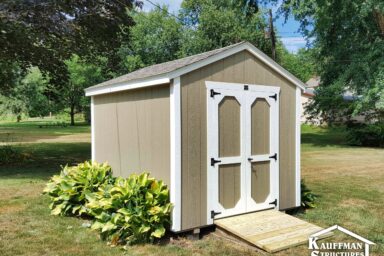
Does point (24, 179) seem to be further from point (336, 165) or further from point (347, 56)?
point (347, 56)

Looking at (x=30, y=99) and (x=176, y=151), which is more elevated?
(x=30, y=99)

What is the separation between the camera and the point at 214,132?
582 cm

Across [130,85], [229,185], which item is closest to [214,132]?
[229,185]

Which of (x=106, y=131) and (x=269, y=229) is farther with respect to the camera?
(x=106, y=131)

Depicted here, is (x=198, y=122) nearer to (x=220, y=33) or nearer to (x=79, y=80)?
(x=220, y=33)

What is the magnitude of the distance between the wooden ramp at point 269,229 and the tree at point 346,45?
12700 millimetres

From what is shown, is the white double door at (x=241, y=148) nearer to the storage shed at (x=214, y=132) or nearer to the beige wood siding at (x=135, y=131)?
the storage shed at (x=214, y=132)

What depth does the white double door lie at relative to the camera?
5812mm

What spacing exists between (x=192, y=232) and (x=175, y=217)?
42cm

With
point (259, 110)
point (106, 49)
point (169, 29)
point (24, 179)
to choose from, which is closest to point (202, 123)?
point (259, 110)

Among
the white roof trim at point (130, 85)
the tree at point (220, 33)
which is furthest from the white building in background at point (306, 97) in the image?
the white roof trim at point (130, 85)

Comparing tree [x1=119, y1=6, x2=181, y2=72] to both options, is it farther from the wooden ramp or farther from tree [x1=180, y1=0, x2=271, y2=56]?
the wooden ramp

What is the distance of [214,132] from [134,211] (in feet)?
5.51

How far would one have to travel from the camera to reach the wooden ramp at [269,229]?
5.12 metres
